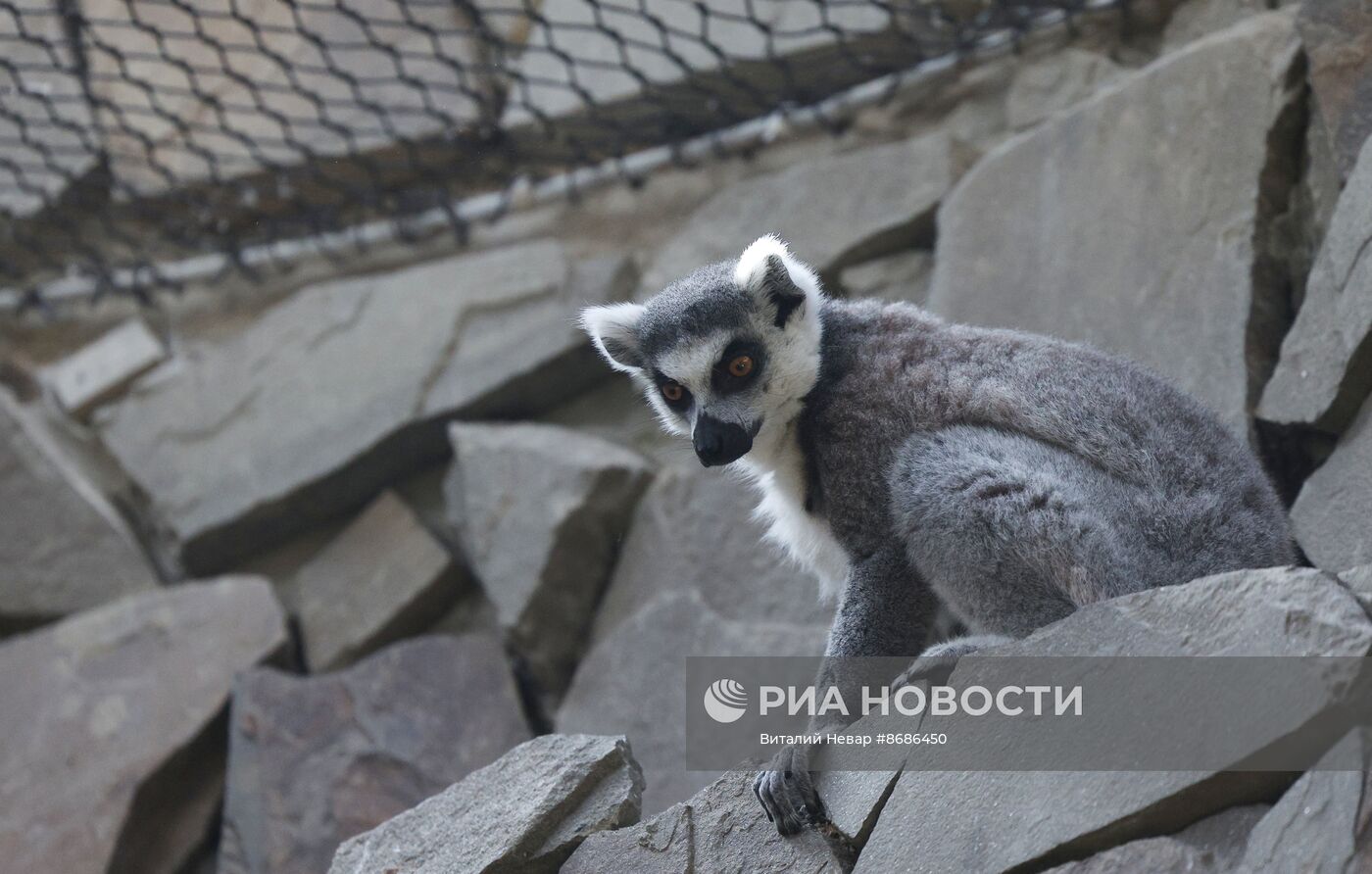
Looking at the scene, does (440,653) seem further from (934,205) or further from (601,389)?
(934,205)

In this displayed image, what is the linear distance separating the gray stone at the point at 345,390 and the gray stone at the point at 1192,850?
4208mm

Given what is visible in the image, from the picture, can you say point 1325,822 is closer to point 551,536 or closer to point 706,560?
point 706,560

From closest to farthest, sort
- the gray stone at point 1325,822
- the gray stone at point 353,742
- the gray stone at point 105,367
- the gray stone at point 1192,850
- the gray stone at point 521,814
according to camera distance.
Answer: the gray stone at point 1325,822
the gray stone at point 1192,850
the gray stone at point 521,814
the gray stone at point 353,742
the gray stone at point 105,367

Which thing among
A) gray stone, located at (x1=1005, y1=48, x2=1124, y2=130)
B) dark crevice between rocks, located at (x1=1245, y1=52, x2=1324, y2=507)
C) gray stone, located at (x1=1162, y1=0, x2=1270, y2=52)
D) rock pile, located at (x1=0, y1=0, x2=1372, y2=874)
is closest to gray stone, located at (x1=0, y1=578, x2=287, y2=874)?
rock pile, located at (x1=0, y1=0, x2=1372, y2=874)

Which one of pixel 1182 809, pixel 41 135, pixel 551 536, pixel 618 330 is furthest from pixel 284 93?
pixel 1182 809

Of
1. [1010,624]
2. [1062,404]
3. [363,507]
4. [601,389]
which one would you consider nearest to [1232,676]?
[1010,624]

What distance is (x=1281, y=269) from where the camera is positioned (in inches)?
194

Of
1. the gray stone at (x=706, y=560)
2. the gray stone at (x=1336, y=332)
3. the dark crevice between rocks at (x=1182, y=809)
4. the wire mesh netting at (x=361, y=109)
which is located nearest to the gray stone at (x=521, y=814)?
the dark crevice between rocks at (x=1182, y=809)

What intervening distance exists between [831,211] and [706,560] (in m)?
1.66

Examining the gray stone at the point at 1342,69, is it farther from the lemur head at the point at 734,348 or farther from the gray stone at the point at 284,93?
the gray stone at the point at 284,93

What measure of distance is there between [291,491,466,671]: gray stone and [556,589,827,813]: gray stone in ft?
3.12

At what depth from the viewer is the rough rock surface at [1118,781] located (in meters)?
2.78

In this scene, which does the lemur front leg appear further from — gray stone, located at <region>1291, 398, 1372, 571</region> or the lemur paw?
gray stone, located at <region>1291, 398, 1372, 571</region>

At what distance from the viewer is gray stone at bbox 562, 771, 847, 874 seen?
3.36 metres
